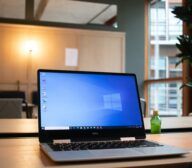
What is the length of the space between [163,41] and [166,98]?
1.23m

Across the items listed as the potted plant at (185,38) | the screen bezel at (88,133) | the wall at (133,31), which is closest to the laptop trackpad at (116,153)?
the screen bezel at (88,133)

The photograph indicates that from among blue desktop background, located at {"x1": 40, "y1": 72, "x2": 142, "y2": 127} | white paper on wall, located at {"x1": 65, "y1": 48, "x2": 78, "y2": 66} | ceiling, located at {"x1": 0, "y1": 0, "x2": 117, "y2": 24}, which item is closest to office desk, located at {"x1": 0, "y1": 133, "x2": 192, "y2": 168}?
blue desktop background, located at {"x1": 40, "y1": 72, "x2": 142, "y2": 127}

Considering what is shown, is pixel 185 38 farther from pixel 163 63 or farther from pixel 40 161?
pixel 163 63

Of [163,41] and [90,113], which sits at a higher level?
[163,41]

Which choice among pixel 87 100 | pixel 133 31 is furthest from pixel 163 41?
pixel 87 100

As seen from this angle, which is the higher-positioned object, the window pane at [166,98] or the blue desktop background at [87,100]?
the blue desktop background at [87,100]

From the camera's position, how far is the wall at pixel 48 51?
669 cm

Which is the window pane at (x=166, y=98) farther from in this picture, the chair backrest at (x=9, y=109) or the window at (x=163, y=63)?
the chair backrest at (x=9, y=109)

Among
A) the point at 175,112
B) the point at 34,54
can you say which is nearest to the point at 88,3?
the point at 34,54

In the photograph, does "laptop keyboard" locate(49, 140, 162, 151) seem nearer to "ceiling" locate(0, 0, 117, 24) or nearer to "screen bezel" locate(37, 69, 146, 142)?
"screen bezel" locate(37, 69, 146, 142)

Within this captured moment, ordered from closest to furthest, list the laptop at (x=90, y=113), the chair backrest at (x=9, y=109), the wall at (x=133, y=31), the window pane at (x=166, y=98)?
1. the laptop at (x=90, y=113)
2. the chair backrest at (x=9, y=109)
3. the window pane at (x=166, y=98)
4. the wall at (x=133, y=31)

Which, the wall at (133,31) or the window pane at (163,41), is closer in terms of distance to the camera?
the window pane at (163,41)

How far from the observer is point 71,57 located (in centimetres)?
701

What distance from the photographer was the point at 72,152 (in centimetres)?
102
